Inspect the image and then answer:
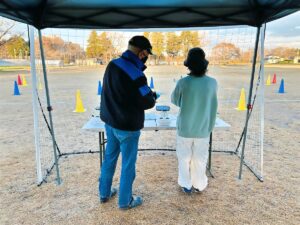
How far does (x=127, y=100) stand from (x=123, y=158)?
2.09 feet

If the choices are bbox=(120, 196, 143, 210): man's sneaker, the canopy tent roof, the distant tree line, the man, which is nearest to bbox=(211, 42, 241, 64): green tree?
the distant tree line

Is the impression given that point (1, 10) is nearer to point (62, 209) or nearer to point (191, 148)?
point (62, 209)

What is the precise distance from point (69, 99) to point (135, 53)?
28.1 ft

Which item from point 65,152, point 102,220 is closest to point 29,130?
point 65,152

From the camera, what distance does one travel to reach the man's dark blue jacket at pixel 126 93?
2381mm

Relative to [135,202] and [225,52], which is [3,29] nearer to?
[225,52]

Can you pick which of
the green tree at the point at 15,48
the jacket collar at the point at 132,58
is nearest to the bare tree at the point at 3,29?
the green tree at the point at 15,48

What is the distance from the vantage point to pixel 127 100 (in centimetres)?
245

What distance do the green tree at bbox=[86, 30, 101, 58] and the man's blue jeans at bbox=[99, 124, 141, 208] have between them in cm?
229

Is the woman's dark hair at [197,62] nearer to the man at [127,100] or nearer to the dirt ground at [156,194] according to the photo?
the man at [127,100]

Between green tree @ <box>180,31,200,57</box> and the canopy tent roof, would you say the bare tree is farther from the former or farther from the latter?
the canopy tent roof

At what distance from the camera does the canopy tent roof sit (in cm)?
281

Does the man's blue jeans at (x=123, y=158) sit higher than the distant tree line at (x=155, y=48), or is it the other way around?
the distant tree line at (x=155, y=48)

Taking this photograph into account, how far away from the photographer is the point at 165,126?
133 inches
